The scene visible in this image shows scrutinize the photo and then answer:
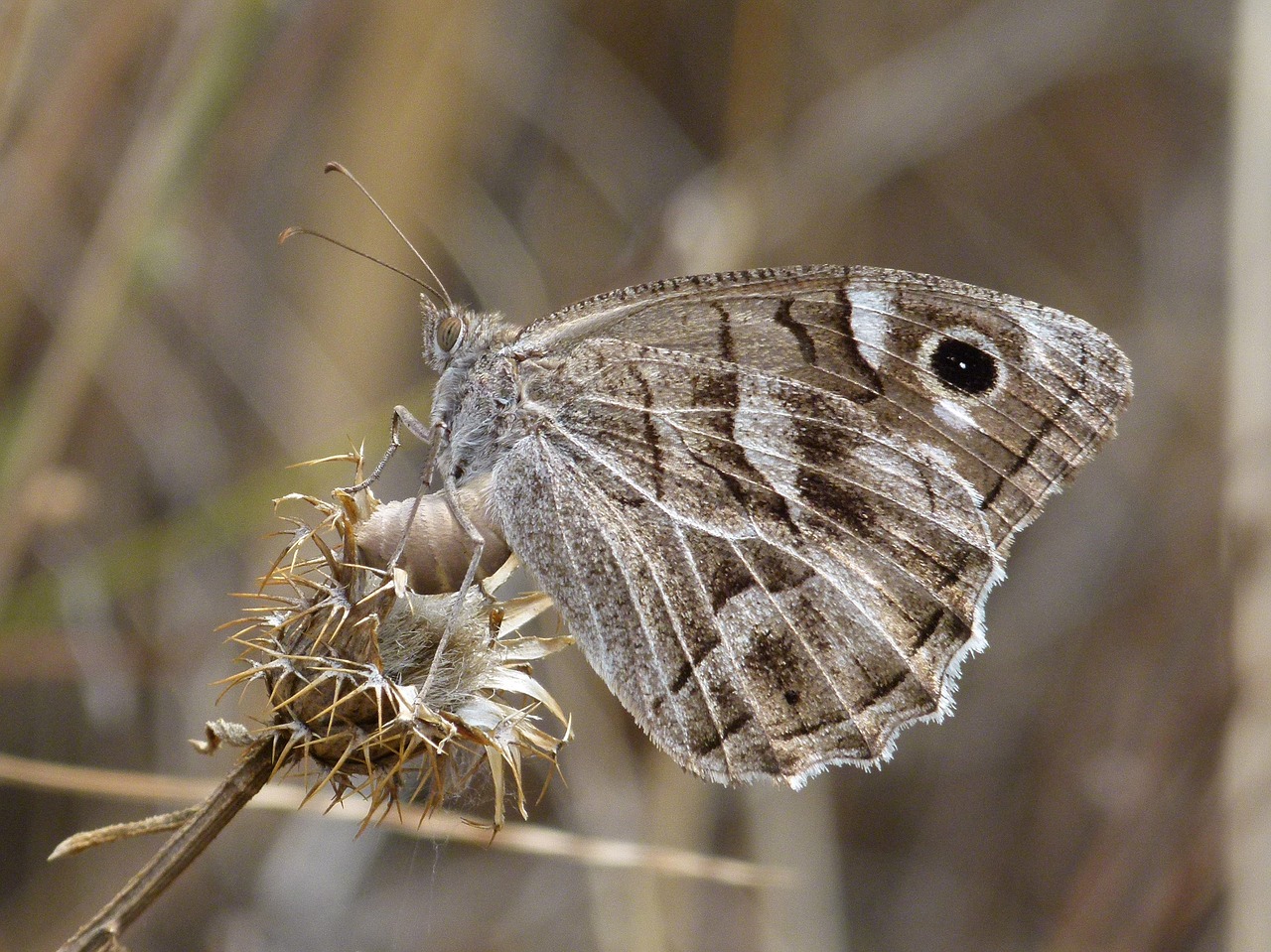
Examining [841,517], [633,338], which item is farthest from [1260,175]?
[633,338]

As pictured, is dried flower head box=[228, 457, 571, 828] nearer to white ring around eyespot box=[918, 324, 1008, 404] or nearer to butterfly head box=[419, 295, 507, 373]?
butterfly head box=[419, 295, 507, 373]

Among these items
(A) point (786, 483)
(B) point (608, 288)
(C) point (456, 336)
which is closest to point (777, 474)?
(A) point (786, 483)

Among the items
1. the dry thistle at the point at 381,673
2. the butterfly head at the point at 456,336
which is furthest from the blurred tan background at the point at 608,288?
the dry thistle at the point at 381,673

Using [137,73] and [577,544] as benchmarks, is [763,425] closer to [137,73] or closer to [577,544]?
[577,544]

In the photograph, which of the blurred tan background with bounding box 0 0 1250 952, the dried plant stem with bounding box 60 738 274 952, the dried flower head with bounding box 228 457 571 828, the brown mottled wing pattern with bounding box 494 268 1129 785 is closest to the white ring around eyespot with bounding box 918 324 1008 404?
the brown mottled wing pattern with bounding box 494 268 1129 785

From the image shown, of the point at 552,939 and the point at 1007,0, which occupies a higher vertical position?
the point at 1007,0

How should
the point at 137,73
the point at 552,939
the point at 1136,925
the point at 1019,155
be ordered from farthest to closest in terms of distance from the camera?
the point at 1019,155 < the point at 552,939 < the point at 137,73 < the point at 1136,925

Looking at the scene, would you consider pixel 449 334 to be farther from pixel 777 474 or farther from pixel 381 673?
pixel 381 673
